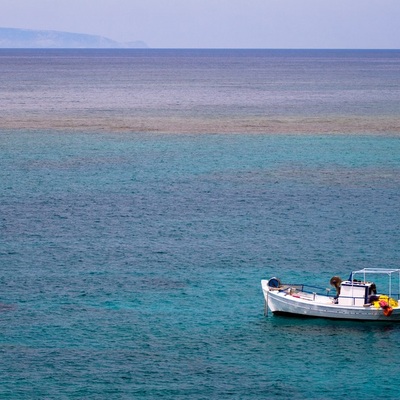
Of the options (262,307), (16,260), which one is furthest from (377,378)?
(16,260)

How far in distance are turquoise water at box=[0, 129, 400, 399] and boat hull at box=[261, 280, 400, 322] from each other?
0.60 metres

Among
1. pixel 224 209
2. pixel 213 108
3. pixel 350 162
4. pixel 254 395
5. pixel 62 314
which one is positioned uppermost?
pixel 213 108

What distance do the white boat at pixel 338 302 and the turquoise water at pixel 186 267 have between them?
76cm

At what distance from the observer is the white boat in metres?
58.0

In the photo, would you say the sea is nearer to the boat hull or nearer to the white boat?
the boat hull

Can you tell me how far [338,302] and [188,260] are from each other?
15.8 metres

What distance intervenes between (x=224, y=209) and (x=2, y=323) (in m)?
34.3

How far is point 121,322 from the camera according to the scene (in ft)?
191

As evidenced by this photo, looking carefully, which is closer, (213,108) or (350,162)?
(350,162)

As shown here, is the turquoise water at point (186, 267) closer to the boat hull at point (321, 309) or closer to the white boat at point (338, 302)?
the boat hull at point (321, 309)

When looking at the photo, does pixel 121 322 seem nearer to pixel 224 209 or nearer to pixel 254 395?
pixel 254 395

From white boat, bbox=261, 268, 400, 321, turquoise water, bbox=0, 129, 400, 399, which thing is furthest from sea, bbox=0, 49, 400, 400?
white boat, bbox=261, 268, 400, 321

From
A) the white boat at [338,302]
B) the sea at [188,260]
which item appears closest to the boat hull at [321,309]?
the white boat at [338,302]

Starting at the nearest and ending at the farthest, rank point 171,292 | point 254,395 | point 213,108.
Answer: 1. point 254,395
2. point 171,292
3. point 213,108
